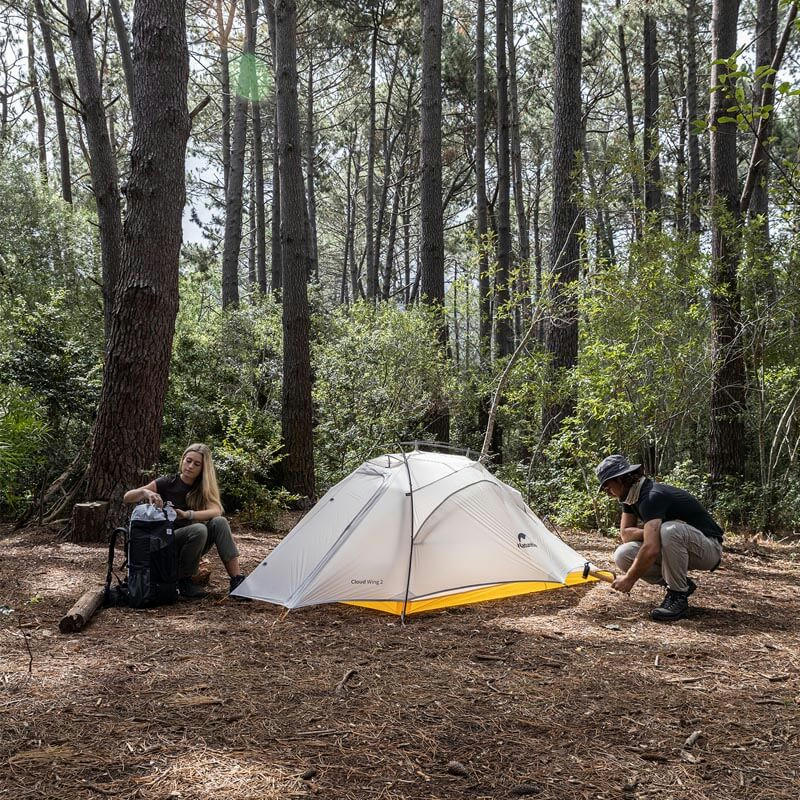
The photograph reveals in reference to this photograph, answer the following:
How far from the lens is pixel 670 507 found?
4.76 metres

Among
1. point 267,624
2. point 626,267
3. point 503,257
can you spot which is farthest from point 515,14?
point 267,624

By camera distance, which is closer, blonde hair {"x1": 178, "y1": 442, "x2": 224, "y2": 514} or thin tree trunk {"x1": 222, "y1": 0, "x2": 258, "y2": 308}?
blonde hair {"x1": 178, "y1": 442, "x2": 224, "y2": 514}

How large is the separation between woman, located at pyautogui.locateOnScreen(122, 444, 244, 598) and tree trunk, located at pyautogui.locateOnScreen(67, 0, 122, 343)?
4103mm

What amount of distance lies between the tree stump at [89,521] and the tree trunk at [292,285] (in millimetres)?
2768

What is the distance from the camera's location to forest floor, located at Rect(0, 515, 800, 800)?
8.45 ft

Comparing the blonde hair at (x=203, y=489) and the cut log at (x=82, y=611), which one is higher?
the blonde hair at (x=203, y=489)

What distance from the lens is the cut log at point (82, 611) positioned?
4129 millimetres

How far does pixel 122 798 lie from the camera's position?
2.40m

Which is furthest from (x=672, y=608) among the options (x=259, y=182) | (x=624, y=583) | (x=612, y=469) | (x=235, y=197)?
(x=259, y=182)

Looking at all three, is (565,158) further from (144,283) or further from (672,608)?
(672,608)

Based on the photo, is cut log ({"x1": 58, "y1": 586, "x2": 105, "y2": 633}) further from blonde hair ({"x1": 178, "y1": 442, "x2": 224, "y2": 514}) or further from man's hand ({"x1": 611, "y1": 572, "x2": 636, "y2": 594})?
man's hand ({"x1": 611, "y1": 572, "x2": 636, "y2": 594})

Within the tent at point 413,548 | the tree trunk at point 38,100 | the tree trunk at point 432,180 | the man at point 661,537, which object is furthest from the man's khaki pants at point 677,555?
the tree trunk at point 38,100

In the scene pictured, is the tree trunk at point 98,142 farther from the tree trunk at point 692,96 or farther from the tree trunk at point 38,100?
the tree trunk at point 692,96

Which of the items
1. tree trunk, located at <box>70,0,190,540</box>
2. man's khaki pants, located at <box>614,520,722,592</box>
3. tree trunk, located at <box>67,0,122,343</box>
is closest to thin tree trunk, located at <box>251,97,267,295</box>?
tree trunk, located at <box>67,0,122,343</box>
